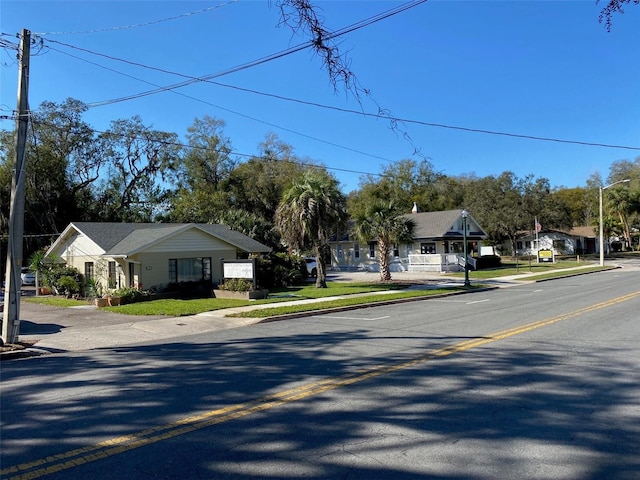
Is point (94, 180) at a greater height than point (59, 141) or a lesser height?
lesser

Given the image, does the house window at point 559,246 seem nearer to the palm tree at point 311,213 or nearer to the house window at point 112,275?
the palm tree at point 311,213

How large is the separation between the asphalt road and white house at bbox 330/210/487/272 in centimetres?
2834

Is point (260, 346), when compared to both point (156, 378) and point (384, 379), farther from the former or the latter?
point (384, 379)

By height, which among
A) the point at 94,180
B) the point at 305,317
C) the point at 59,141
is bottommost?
the point at 305,317

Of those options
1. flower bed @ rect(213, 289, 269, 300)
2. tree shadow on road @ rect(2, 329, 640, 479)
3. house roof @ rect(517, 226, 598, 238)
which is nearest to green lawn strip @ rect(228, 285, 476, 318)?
flower bed @ rect(213, 289, 269, 300)

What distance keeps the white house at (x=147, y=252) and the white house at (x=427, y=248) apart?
12.5 meters

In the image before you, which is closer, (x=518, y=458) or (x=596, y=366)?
(x=518, y=458)

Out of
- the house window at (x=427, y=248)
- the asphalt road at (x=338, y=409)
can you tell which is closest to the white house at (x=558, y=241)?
the house window at (x=427, y=248)

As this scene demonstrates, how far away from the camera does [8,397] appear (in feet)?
21.9

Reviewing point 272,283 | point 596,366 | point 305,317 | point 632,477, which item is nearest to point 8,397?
point 632,477

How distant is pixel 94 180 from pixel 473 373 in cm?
4966

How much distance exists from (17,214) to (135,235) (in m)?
16.9

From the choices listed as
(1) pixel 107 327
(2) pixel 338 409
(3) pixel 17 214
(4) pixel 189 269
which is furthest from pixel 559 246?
(2) pixel 338 409

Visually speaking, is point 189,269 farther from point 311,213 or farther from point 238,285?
point 311,213
